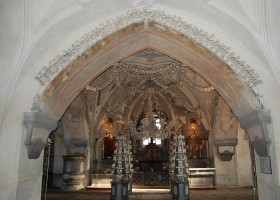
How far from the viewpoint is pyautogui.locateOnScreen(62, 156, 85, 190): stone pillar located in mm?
9656

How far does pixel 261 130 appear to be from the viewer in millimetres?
4234

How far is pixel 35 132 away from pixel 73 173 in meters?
5.75

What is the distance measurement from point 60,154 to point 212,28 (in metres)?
8.30

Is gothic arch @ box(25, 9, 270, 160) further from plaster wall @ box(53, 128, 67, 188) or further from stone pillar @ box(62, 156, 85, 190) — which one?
plaster wall @ box(53, 128, 67, 188)

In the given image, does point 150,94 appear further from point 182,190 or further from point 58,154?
point 58,154

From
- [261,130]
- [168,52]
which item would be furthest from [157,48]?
[261,130]

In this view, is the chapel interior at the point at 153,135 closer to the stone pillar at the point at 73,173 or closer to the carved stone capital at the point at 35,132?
the stone pillar at the point at 73,173

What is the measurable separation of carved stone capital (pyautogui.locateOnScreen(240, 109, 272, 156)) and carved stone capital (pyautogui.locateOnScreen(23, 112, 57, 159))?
337 centimetres

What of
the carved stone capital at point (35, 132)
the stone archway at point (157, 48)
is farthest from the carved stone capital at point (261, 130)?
the carved stone capital at point (35, 132)

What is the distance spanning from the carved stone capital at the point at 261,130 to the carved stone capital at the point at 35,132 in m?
3.37

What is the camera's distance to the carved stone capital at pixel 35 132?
14.2 feet

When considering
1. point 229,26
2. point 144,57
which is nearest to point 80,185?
point 144,57

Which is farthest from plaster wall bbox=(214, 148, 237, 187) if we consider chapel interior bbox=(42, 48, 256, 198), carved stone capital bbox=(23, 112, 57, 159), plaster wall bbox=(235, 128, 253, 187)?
carved stone capital bbox=(23, 112, 57, 159)

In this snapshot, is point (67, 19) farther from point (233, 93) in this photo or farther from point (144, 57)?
point (144, 57)
